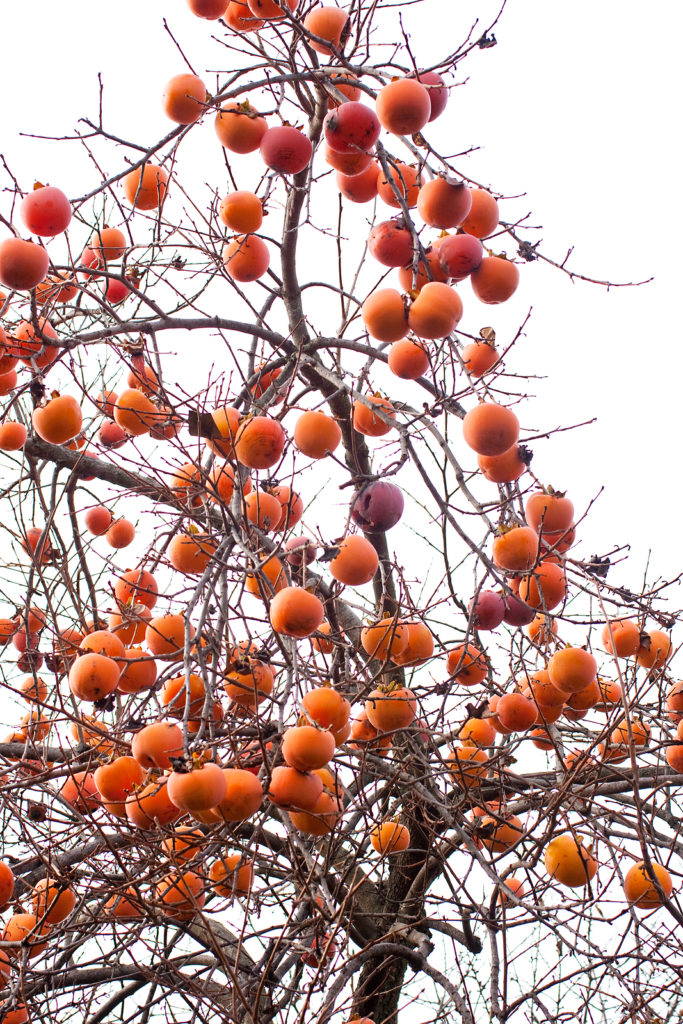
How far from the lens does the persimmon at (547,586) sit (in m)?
2.34

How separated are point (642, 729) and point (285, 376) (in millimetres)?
1883

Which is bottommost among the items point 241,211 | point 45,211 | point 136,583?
point 136,583

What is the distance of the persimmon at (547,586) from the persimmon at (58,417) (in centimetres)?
148

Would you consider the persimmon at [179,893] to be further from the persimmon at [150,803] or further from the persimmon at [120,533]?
the persimmon at [120,533]

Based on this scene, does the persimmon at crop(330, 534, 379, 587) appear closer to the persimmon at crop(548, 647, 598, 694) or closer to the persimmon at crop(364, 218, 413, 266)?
the persimmon at crop(548, 647, 598, 694)

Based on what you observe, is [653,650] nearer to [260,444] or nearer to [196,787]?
[260,444]

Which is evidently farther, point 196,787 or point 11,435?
point 11,435

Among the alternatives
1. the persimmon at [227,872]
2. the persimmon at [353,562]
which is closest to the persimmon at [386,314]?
the persimmon at [353,562]

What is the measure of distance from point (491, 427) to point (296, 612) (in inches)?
27.4

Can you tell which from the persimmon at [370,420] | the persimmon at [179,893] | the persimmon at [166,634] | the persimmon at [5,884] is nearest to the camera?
the persimmon at [179,893]

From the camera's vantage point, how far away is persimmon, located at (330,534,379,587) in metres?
2.21

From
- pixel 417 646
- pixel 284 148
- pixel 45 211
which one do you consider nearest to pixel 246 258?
pixel 284 148

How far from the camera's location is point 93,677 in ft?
6.52

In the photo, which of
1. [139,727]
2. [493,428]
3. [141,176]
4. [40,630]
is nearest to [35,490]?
[40,630]
